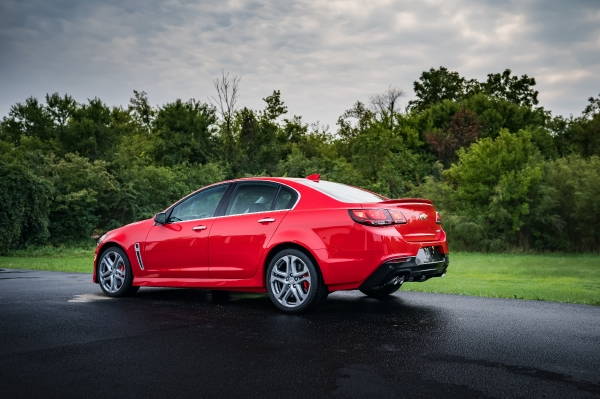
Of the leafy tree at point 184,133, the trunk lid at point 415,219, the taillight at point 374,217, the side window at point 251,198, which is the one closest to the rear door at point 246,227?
the side window at point 251,198

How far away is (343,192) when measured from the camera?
24.7 feet

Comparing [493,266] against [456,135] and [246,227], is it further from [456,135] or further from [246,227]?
[456,135]

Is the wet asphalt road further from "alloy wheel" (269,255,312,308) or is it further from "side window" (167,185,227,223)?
"side window" (167,185,227,223)

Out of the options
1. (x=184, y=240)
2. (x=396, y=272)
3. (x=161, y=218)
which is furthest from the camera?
(x=161, y=218)

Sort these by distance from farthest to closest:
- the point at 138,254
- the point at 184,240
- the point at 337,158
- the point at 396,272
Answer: the point at 337,158, the point at 138,254, the point at 184,240, the point at 396,272

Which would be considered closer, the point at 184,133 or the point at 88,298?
the point at 88,298

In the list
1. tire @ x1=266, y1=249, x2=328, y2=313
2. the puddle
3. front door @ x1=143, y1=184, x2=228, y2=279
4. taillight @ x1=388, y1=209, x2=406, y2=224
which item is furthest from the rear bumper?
the puddle

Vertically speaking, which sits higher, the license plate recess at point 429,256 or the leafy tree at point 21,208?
the leafy tree at point 21,208

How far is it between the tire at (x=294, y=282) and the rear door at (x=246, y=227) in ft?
0.89

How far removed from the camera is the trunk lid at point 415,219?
697 cm

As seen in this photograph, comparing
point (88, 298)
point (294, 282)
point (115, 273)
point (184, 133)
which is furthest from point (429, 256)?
point (184, 133)

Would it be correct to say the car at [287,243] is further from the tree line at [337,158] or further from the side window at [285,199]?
the tree line at [337,158]

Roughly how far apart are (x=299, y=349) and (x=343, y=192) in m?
2.69

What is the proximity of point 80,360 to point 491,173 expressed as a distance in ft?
102
